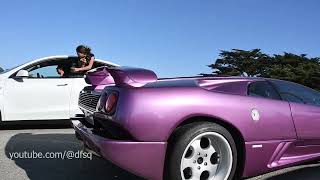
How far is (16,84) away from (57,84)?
695 mm

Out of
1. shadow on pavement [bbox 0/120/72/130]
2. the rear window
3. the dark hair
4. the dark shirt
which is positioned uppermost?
the dark hair

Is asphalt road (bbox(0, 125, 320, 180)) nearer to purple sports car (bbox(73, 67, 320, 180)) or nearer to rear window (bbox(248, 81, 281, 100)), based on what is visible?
purple sports car (bbox(73, 67, 320, 180))

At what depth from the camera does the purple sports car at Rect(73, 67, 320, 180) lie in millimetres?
4418

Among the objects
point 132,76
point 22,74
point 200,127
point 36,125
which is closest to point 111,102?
point 132,76

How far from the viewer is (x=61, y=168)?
5.80 metres

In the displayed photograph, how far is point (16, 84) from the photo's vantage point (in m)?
8.88

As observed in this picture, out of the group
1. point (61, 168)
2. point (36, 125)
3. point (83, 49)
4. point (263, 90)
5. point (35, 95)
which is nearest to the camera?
point (263, 90)

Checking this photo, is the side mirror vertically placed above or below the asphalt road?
above

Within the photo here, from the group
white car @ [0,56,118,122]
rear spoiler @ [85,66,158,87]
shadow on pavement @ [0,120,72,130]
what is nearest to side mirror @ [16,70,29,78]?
white car @ [0,56,118,122]

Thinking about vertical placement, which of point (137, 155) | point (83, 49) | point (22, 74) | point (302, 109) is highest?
point (83, 49)

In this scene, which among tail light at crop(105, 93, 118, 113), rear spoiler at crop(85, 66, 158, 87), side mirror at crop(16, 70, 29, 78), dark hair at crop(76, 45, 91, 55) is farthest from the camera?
dark hair at crop(76, 45, 91, 55)

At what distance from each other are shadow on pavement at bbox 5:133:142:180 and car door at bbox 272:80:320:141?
1.75 m

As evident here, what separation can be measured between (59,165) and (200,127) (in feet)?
7.03

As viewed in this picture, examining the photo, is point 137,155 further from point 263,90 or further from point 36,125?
point 36,125
